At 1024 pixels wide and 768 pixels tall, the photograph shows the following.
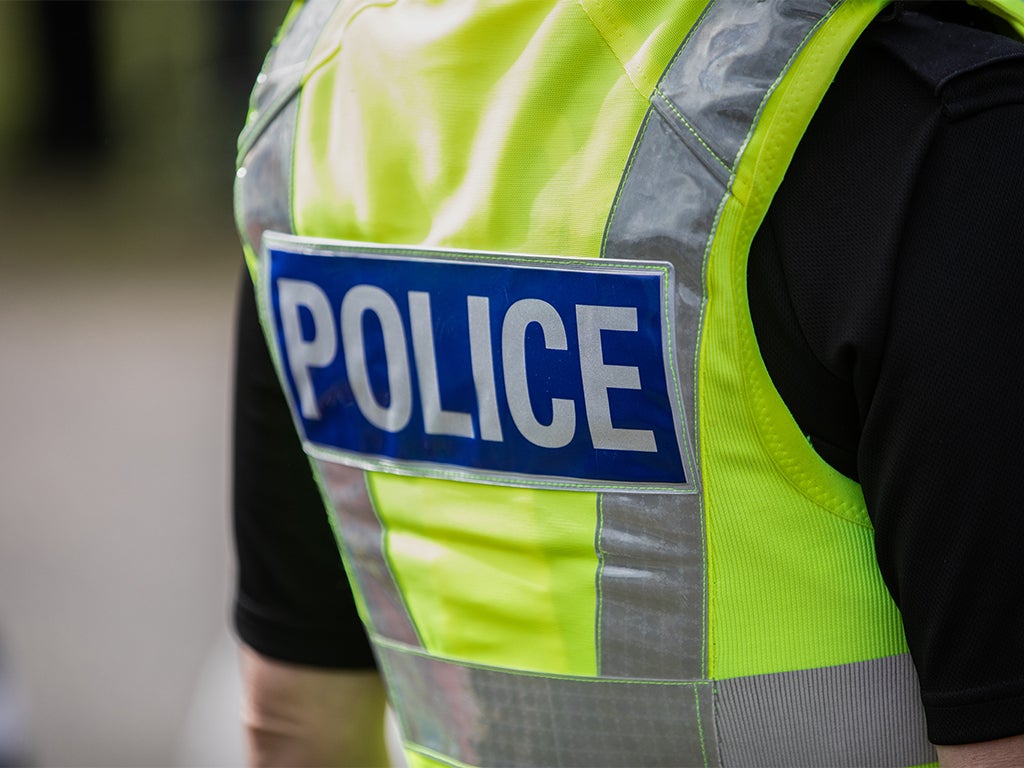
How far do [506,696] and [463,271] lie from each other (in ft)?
1.28

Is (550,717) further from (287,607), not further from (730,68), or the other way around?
(730,68)

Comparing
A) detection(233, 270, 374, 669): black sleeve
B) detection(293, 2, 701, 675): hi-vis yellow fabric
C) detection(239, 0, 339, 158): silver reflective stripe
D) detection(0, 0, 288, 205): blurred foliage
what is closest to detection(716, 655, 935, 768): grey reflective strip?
detection(293, 2, 701, 675): hi-vis yellow fabric

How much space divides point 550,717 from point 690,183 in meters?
0.50

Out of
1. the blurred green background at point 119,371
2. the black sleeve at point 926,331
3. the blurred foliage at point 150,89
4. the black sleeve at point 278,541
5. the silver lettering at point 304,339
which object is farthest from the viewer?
the blurred foliage at point 150,89

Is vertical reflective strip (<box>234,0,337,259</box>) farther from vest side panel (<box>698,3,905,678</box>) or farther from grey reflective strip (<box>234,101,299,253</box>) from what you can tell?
vest side panel (<box>698,3,905,678</box>)

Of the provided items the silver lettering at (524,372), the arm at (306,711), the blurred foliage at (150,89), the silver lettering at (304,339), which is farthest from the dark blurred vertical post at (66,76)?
the silver lettering at (524,372)

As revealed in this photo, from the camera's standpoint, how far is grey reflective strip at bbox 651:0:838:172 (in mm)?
996

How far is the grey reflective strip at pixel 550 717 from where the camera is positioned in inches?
44.9

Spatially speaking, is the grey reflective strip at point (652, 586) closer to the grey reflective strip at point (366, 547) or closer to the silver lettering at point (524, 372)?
the silver lettering at point (524, 372)

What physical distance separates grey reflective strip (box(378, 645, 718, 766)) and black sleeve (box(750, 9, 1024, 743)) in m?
0.22

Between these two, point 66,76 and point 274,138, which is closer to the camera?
point 274,138

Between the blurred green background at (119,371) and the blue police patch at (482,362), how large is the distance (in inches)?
98.3

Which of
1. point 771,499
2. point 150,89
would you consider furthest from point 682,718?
point 150,89

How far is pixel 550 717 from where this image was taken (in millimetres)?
1204
